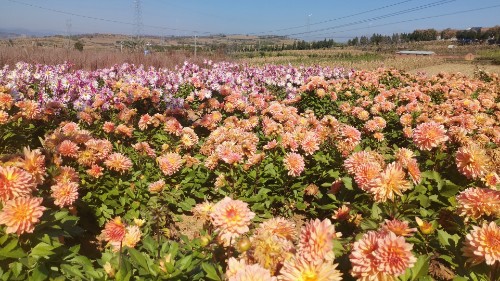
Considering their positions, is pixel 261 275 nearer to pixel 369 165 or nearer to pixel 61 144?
pixel 369 165

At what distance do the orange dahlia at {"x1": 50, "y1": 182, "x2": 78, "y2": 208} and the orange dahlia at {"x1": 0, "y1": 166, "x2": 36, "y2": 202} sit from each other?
0.71 m

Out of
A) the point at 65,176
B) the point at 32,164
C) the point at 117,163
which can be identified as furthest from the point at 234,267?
the point at 117,163

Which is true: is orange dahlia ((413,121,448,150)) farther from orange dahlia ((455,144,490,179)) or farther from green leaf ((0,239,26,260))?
green leaf ((0,239,26,260))

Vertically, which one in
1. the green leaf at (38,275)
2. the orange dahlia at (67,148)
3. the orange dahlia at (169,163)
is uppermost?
the orange dahlia at (67,148)

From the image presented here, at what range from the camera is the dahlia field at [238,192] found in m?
1.30

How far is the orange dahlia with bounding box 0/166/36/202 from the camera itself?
151 cm

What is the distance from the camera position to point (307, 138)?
3.52 m

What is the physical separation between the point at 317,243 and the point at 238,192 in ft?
8.28

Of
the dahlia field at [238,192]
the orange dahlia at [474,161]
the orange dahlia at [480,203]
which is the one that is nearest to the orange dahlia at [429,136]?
the dahlia field at [238,192]

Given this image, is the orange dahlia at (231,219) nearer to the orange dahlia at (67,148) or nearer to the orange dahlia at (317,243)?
the orange dahlia at (317,243)

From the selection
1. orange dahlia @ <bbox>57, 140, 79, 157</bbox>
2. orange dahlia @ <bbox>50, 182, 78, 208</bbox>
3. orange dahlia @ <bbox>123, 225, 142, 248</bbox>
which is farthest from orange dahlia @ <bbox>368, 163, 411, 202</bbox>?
orange dahlia @ <bbox>57, 140, 79, 157</bbox>

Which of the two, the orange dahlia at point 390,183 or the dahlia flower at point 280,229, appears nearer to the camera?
the dahlia flower at point 280,229

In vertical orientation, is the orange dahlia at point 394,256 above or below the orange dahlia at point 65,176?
above

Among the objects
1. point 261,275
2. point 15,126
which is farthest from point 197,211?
point 15,126
